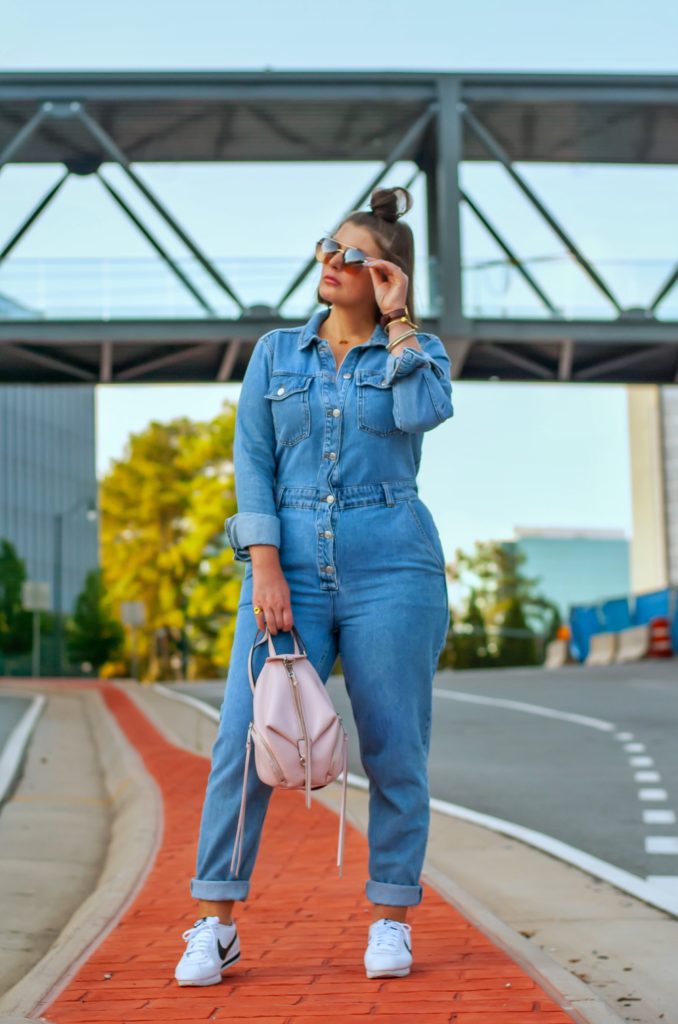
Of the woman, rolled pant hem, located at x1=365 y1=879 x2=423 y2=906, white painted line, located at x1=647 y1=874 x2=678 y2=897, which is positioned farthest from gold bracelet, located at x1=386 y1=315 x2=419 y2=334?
white painted line, located at x1=647 y1=874 x2=678 y2=897

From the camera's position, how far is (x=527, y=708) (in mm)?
17375

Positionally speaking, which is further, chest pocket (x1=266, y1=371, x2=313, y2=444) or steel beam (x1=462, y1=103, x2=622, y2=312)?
steel beam (x1=462, y1=103, x2=622, y2=312)

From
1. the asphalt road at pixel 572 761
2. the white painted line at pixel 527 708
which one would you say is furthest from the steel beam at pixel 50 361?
the white painted line at pixel 527 708

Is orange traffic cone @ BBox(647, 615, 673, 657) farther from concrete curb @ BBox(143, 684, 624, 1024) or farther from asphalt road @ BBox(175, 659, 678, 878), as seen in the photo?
concrete curb @ BBox(143, 684, 624, 1024)

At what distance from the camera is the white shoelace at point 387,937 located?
418 cm

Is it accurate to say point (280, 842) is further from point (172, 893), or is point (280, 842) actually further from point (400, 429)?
point (400, 429)

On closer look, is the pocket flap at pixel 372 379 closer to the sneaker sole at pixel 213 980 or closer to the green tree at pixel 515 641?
the sneaker sole at pixel 213 980

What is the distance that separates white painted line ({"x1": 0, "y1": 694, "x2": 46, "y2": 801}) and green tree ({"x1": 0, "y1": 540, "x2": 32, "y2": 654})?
4400 cm

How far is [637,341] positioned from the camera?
26.5 metres

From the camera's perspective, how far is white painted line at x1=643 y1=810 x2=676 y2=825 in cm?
866

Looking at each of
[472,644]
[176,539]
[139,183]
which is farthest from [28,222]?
[472,644]

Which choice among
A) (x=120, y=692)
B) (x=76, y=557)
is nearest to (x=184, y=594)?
(x=120, y=692)

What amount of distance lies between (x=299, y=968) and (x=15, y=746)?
Answer: 10.5 m

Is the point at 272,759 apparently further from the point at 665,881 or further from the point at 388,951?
the point at 665,881
